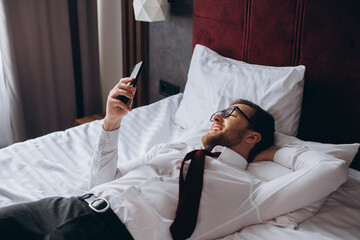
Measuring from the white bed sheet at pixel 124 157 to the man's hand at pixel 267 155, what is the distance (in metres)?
0.25

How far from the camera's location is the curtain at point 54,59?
8.09 feet

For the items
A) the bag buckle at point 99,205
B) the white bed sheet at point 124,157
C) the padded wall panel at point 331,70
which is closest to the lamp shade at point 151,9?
the white bed sheet at point 124,157

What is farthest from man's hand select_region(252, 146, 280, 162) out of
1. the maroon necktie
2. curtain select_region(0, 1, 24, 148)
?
curtain select_region(0, 1, 24, 148)

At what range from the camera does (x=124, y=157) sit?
1.64m

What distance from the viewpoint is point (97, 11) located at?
2.74 meters

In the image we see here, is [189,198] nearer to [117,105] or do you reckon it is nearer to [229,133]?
[229,133]

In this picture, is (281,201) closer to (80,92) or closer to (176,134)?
(176,134)

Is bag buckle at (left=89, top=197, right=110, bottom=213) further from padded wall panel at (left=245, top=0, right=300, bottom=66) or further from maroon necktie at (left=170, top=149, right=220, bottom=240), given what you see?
padded wall panel at (left=245, top=0, right=300, bottom=66)

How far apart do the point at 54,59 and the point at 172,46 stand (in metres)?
1.02

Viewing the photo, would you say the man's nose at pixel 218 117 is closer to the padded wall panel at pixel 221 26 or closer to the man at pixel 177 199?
the man at pixel 177 199

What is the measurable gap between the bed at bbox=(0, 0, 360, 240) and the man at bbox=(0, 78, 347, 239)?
6 centimetres

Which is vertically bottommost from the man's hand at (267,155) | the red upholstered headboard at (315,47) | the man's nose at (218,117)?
the man's hand at (267,155)

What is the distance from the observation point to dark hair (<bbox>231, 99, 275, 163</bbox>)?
1.35 metres

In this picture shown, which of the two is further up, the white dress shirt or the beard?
the beard
